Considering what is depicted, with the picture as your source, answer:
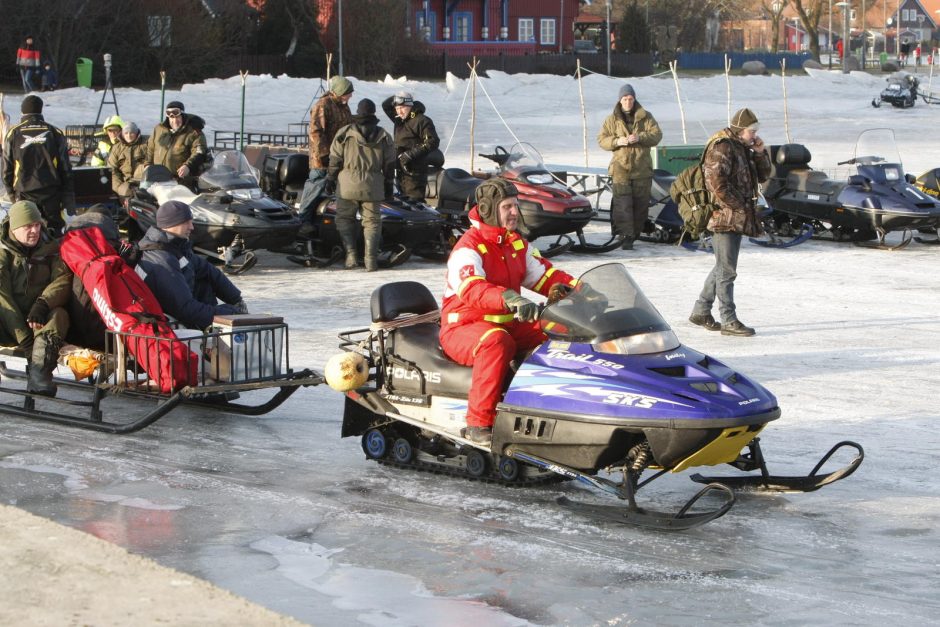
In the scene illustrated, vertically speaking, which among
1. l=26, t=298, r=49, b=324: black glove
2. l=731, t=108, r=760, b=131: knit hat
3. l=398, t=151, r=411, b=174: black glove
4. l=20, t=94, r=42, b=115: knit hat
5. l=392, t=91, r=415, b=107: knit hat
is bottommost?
l=26, t=298, r=49, b=324: black glove

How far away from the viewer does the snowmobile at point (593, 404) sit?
5363 millimetres

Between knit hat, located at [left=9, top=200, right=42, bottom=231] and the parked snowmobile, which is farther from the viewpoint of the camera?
the parked snowmobile

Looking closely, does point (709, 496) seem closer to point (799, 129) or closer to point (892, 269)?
point (892, 269)

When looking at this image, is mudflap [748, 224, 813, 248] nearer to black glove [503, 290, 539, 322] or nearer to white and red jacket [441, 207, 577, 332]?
white and red jacket [441, 207, 577, 332]

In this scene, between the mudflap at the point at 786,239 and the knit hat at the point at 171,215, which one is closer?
the knit hat at the point at 171,215

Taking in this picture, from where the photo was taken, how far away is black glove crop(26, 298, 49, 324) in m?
7.05

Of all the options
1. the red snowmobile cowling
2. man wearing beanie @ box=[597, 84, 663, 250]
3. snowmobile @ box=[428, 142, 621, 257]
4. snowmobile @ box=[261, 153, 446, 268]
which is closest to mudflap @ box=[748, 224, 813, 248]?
man wearing beanie @ box=[597, 84, 663, 250]

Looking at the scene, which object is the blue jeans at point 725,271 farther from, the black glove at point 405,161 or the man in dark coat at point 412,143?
the black glove at point 405,161

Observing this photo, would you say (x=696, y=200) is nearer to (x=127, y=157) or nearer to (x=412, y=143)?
(x=412, y=143)

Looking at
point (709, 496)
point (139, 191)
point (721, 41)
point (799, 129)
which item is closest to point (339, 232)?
point (139, 191)

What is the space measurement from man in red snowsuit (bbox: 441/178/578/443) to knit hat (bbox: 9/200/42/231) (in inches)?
99.6

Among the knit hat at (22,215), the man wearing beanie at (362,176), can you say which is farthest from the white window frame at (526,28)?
the knit hat at (22,215)

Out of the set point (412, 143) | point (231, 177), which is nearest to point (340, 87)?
point (412, 143)

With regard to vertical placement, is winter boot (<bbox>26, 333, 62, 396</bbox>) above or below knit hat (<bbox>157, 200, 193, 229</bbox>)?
below
